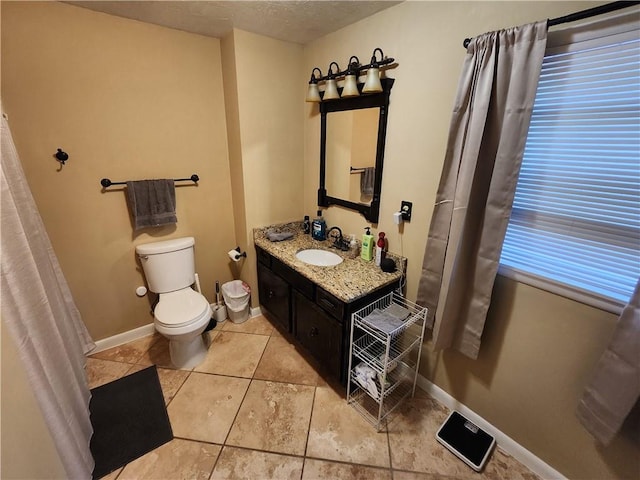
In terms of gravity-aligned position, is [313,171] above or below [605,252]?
above

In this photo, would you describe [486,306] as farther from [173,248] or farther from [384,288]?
[173,248]

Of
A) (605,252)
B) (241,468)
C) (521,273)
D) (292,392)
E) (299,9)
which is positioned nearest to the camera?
(605,252)

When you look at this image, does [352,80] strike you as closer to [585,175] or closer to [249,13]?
[249,13]

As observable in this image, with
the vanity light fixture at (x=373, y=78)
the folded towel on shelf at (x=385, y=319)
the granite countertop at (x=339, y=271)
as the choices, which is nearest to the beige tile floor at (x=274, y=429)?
the folded towel on shelf at (x=385, y=319)

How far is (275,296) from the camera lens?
2.26m

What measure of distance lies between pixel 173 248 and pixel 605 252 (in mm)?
2420

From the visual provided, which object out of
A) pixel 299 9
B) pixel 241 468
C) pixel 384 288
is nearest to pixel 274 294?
pixel 384 288

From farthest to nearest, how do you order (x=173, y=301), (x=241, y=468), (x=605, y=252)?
(x=173, y=301) < (x=241, y=468) < (x=605, y=252)

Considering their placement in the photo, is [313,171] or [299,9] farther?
[313,171]

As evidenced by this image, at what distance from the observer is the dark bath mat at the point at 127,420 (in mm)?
1479

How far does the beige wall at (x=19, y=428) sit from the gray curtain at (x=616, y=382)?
2.00m

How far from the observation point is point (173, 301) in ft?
6.74

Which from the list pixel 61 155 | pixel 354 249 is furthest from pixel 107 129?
pixel 354 249

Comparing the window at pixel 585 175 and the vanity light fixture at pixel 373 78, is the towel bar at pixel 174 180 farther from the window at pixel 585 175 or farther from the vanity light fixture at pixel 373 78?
the window at pixel 585 175
